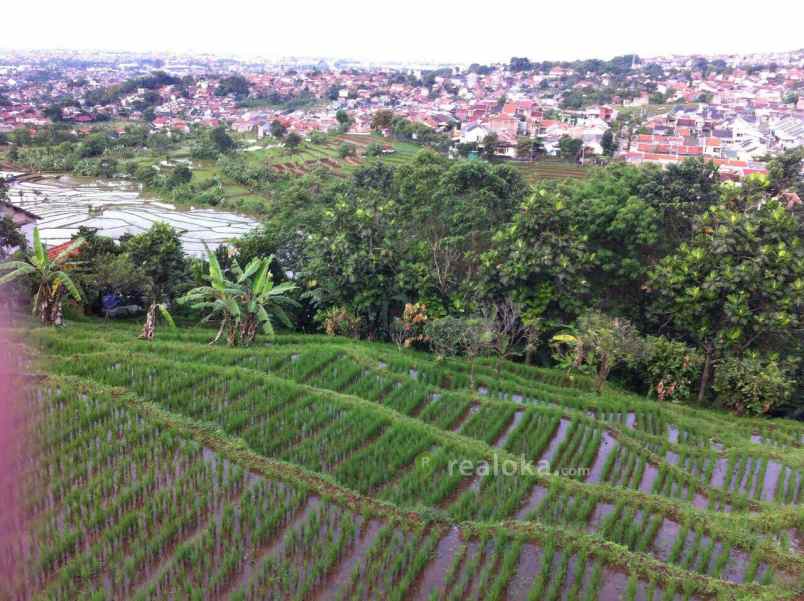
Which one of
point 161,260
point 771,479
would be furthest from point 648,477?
point 161,260

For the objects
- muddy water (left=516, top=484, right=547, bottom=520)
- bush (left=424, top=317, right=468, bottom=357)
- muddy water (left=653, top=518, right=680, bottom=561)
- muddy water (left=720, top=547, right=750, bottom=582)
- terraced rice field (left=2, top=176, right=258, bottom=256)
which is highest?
bush (left=424, top=317, right=468, bottom=357)

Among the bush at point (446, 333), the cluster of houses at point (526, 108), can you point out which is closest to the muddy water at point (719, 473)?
the bush at point (446, 333)

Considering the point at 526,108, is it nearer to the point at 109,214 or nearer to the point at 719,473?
the point at 109,214

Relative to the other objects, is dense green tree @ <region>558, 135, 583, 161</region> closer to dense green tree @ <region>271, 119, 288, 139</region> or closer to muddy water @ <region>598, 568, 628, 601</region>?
dense green tree @ <region>271, 119, 288, 139</region>

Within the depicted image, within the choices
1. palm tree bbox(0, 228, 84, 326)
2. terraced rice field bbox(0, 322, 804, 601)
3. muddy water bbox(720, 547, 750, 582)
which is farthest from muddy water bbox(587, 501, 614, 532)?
palm tree bbox(0, 228, 84, 326)

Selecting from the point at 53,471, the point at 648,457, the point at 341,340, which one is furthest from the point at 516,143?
the point at 53,471

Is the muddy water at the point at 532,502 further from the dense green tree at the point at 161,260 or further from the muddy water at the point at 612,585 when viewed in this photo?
the dense green tree at the point at 161,260

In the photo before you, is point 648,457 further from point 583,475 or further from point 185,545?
point 185,545
